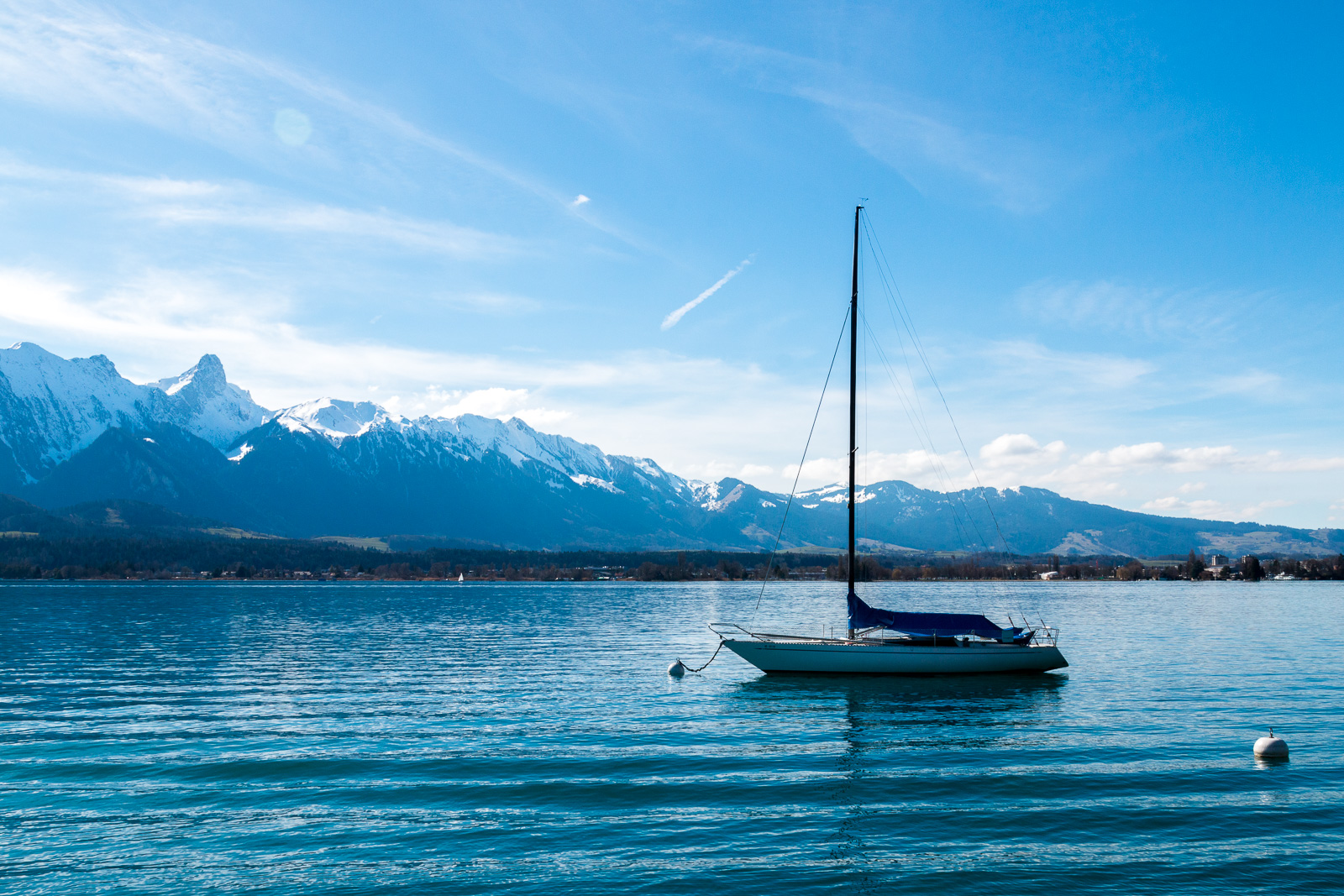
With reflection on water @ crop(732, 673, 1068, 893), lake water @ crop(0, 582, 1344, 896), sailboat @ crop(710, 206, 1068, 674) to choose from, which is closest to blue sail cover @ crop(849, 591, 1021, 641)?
sailboat @ crop(710, 206, 1068, 674)

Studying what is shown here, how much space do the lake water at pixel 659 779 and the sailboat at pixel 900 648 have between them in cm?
156

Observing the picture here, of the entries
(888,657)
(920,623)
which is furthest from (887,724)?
(920,623)

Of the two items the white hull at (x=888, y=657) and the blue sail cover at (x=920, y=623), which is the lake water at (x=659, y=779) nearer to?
the white hull at (x=888, y=657)

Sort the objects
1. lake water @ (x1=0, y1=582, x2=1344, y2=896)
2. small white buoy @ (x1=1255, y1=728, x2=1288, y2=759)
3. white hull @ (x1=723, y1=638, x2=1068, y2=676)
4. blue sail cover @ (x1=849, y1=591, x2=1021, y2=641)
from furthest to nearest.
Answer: blue sail cover @ (x1=849, y1=591, x2=1021, y2=641)
white hull @ (x1=723, y1=638, x2=1068, y2=676)
small white buoy @ (x1=1255, y1=728, x2=1288, y2=759)
lake water @ (x1=0, y1=582, x2=1344, y2=896)

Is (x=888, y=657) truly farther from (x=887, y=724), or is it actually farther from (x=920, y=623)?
(x=887, y=724)

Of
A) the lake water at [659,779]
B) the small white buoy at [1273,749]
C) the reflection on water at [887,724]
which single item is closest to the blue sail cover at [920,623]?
the reflection on water at [887,724]

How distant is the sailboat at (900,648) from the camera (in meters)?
50.9

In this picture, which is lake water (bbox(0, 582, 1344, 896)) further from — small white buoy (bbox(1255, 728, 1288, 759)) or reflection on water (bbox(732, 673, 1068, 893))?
small white buoy (bbox(1255, 728, 1288, 759))

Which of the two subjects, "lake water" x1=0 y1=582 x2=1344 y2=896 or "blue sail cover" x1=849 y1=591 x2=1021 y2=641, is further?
"blue sail cover" x1=849 y1=591 x2=1021 y2=641

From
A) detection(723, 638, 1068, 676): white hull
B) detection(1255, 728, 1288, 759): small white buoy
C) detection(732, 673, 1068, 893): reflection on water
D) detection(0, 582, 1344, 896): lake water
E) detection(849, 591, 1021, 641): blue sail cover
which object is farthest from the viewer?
detection(849, 591, 1021, 641): blue sail cover

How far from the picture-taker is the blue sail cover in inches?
2116

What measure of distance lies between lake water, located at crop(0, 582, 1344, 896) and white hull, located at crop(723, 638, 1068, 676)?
4.70 feet

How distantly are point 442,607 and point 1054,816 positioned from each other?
14270cm

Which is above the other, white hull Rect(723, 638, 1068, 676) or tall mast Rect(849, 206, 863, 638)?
tall mast Rect(849, 206, 863, 638)
